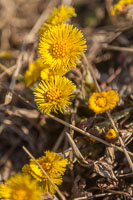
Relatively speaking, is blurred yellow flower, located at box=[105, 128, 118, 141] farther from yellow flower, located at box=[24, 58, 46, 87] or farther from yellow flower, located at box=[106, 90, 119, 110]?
yellow flower, located at box=[24, 58, 46, 87]

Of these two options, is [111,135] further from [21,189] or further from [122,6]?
[122,6]

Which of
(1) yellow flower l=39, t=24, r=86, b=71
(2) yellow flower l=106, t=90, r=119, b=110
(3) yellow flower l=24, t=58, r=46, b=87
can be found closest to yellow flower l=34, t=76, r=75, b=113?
(1) yellow flower l=39, t=24, r=86, b=71

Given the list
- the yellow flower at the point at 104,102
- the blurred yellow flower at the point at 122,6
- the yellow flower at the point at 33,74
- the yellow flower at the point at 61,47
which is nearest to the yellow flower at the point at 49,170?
the yellow flower at the point at 104,102

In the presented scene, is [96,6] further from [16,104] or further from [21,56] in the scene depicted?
[16,104]

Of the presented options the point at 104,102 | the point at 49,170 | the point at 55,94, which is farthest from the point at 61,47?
the point at 49,170

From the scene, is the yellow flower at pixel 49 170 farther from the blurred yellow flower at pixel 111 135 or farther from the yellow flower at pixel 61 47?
the yellow flower at pixel 61 47

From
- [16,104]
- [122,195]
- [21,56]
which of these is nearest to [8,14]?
[21,56]
